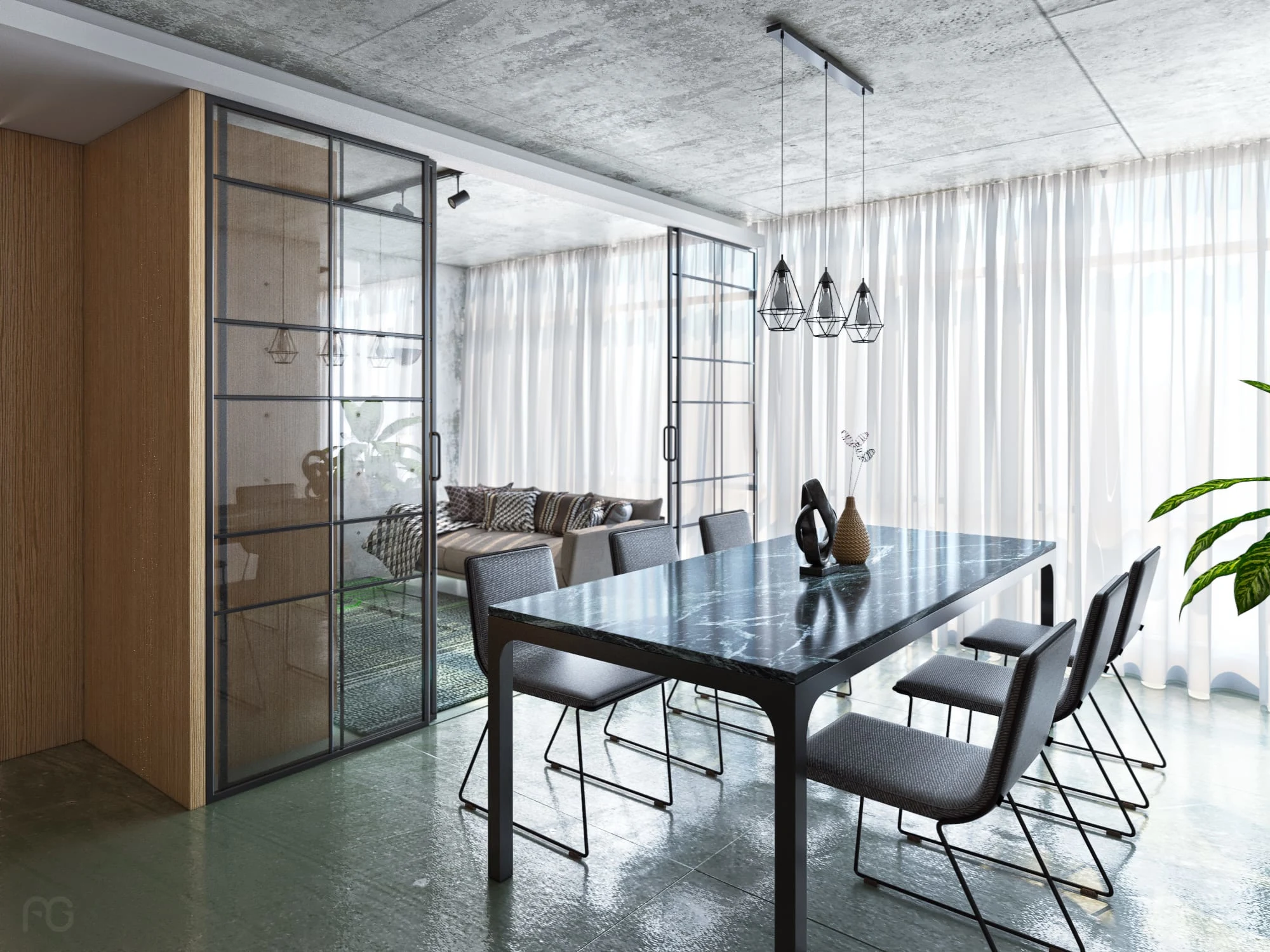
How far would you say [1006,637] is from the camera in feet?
11.5

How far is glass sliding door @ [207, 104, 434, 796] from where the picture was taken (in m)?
3.19

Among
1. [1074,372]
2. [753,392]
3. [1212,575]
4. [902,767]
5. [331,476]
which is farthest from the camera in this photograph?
[753,392]

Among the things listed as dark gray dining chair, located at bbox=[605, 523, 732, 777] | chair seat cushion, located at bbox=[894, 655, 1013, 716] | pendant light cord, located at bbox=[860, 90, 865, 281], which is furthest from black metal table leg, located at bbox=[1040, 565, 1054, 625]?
pendant light cord, located at bbox=[860, 90, 865, 281]

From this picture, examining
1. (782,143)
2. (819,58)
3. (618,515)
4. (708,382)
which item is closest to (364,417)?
(819,58)

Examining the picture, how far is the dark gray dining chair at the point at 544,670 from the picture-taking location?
283cm

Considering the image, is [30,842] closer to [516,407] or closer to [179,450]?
[179,450]

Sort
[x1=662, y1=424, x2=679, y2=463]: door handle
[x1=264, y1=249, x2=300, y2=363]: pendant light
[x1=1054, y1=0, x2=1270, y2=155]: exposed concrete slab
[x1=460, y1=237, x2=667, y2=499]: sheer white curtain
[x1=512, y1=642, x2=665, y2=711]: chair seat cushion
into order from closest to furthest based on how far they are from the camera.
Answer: [x1=512, y1=642, x2=665, y2=711]: chair seat cushion
[x1=1054, y1=0, x2=1270, y2=155]: exposed concrete slab
[x1=264, y1=249, x2=300, y2=363]: pendant light
[x1=662, y1=424, x2=679, y2=463]: door handle
[x1=460, y1=237, x2=667, y2=499]: sheer white curtain

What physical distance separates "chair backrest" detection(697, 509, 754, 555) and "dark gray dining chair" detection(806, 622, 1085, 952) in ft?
5.39

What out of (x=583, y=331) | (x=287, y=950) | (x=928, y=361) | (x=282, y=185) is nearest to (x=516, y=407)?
(x=583, y=331)

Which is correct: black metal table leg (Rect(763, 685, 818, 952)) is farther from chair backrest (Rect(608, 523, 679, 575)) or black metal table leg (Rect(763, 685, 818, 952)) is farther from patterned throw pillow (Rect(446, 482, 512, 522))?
patterned throw pillow (Rect(446, 482, 512, 522))

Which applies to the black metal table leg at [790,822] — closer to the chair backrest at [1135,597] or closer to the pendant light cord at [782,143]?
the chair backrest at [1135,597]

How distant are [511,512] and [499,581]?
3832mm

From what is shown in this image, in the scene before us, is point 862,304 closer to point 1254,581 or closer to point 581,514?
point 1254,581

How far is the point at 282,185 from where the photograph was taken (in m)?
3.31
